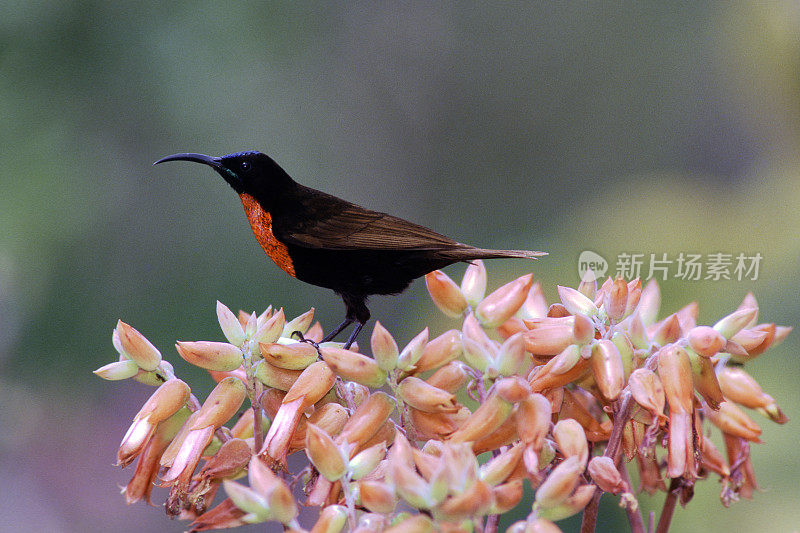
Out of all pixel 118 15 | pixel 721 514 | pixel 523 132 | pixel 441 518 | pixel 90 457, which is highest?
pixel 118 15

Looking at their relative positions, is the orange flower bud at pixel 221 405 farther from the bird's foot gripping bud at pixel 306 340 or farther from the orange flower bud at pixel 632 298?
the orange flower bud at pixel 632 298

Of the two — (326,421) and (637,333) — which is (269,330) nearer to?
(326,421)

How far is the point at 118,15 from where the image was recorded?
5.82ft

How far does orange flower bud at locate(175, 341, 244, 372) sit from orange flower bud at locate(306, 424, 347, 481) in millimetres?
81

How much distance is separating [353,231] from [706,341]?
26 centimetres

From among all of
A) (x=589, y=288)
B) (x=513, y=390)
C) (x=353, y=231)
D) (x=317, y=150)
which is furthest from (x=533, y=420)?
(x=317, y=150)

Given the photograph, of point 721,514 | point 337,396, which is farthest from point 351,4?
point 337,396

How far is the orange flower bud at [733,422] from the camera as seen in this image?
482 mm

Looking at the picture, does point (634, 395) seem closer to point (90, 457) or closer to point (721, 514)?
point (721, 514)

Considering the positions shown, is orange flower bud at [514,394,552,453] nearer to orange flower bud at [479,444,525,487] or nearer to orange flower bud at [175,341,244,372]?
orange flower bud at [479,444,525,487]

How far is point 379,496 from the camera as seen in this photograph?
1.09 ft

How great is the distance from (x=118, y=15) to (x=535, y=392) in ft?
5.46

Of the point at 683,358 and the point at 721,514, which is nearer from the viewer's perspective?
the point at 683,358

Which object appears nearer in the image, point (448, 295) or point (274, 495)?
point (274, 495)
